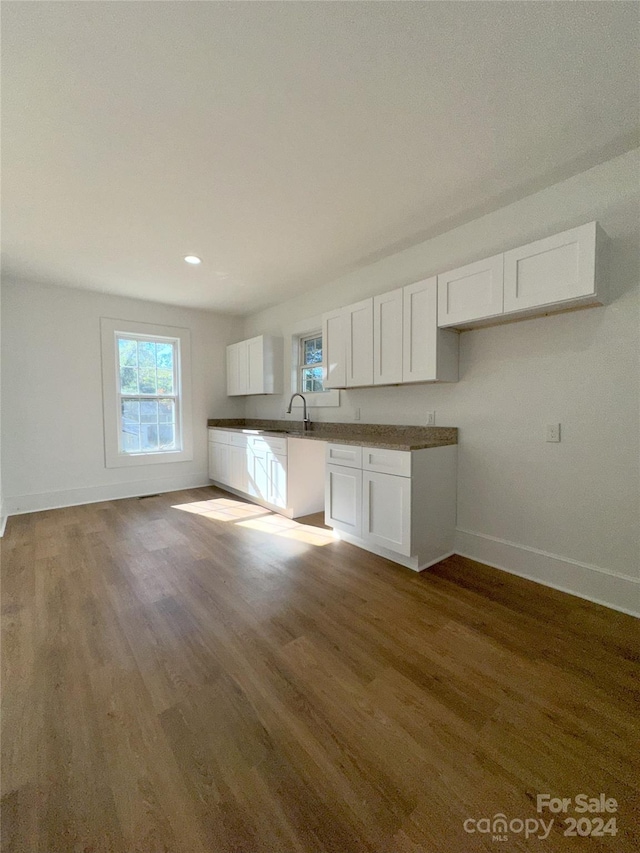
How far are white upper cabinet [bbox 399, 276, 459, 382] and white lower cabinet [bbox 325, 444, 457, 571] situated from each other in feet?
1.95

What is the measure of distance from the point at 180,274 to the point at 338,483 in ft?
9.29

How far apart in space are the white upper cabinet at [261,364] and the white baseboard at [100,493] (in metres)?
1.61

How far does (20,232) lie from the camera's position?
2.71 meters

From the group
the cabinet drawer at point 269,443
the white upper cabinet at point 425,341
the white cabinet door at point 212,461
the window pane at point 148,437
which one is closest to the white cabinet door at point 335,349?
the white upper cabinet at point 425,341

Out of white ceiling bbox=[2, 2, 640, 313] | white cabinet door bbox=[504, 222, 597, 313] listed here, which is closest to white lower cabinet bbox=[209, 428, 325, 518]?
white ceiling bbox=[2, 2, 640, 313]

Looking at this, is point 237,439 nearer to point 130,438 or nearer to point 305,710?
point 130,438

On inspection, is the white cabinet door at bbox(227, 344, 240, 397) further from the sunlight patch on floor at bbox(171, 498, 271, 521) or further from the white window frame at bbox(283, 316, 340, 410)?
the sunlight patch on floor at bbox(171, 498, 271, 521)

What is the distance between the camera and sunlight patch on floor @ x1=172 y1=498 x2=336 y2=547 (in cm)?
309

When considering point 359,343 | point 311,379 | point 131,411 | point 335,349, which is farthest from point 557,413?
point 131,411

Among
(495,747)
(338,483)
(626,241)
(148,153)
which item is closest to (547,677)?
(495,747)

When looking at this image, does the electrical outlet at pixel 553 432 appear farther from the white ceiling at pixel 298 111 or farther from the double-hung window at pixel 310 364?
the double-hung window at pixel 310 364

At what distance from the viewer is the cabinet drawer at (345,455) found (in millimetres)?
2709

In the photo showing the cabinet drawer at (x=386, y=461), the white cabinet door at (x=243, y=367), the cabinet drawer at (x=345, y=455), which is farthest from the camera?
the white cabinet door at (x=243, y=367)

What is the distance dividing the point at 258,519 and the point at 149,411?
2.41 m
